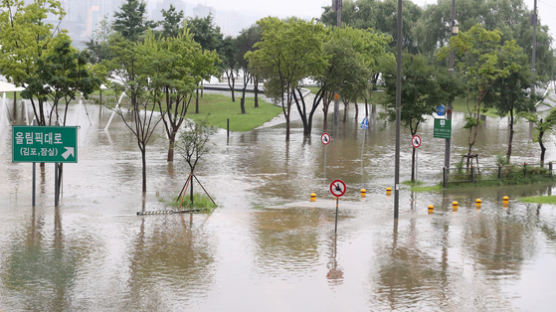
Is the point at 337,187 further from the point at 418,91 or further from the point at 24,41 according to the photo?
the point at 24,41

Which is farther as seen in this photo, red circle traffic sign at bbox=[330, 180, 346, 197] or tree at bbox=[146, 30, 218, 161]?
tree at bbox=[146, 30, 218, 161]

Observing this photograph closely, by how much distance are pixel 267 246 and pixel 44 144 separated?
1104 centimetres

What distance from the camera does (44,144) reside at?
26156 mm

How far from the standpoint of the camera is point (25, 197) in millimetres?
28000

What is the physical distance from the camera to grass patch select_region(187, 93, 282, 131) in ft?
217

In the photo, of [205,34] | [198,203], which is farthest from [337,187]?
[205,34]

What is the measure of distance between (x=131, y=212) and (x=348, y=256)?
9631 mm

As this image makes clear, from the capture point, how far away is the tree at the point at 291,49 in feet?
168

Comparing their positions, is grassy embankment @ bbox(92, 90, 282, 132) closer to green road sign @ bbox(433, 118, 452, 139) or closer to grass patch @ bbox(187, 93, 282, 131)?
grass patch @ bbox(187, 93, 282, 131)

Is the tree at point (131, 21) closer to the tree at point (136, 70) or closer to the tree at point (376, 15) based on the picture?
the tree at point (376, 15)

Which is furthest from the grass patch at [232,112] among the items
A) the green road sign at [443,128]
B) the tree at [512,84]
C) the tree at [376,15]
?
the green road sign at [443,128]

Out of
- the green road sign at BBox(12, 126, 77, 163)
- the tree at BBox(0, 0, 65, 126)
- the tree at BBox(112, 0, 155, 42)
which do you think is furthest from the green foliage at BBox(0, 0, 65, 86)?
the tree at BBox(112, 0, 155, 42)

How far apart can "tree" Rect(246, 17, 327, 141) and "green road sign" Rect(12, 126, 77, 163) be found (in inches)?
1070

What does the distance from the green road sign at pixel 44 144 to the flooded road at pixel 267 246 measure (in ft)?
6.30
